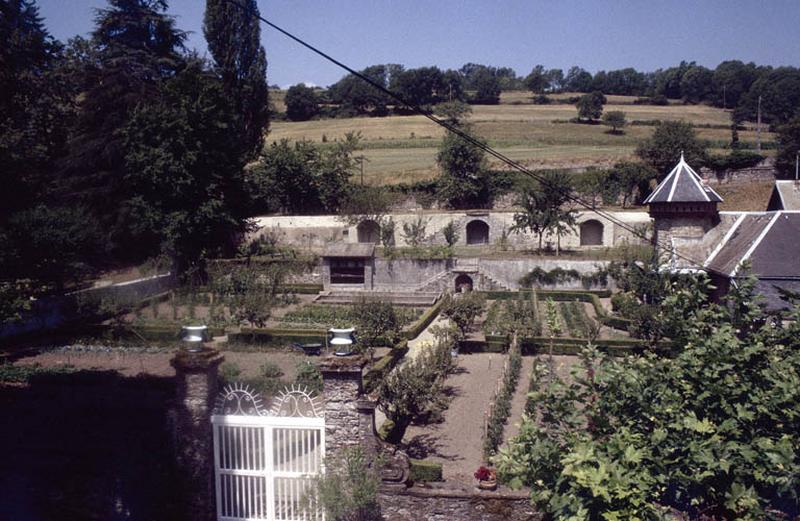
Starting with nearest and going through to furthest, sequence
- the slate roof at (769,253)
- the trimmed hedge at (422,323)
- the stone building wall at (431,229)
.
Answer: the slate roof at (769,253)
the trimmed hedge at (422,323)
the stone building wall at (431,229)

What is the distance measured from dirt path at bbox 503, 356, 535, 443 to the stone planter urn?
5.48 metres

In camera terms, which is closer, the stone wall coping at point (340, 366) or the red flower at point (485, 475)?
the stone wall coping at point (340, 366)

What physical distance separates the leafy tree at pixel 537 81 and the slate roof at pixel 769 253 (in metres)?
80.5

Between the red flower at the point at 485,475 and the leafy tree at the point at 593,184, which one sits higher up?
the leafy tree at the point at 593,184

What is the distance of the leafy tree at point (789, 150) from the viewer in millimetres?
44875

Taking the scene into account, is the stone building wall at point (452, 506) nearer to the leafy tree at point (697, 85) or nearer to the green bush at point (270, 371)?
the green bush at point (270, 371)

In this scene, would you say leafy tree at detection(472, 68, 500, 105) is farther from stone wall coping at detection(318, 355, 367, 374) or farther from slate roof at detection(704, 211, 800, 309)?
stone wall coping at detection(318, 355, 367, 374)

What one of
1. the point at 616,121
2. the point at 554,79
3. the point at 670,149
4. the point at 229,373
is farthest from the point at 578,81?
the point at 229,373

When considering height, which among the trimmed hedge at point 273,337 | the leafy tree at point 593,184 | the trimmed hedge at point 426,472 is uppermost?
the leafy tree at point 593,184

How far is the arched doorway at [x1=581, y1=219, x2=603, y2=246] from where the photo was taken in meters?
39.9

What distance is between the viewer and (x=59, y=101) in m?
34.7

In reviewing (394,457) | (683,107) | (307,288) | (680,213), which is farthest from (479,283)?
(683,107)

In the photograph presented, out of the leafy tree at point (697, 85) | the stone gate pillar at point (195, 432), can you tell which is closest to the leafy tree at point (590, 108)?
the leafy tree at point (697, 85)

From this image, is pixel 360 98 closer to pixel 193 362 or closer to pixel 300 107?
pixel 300 107
